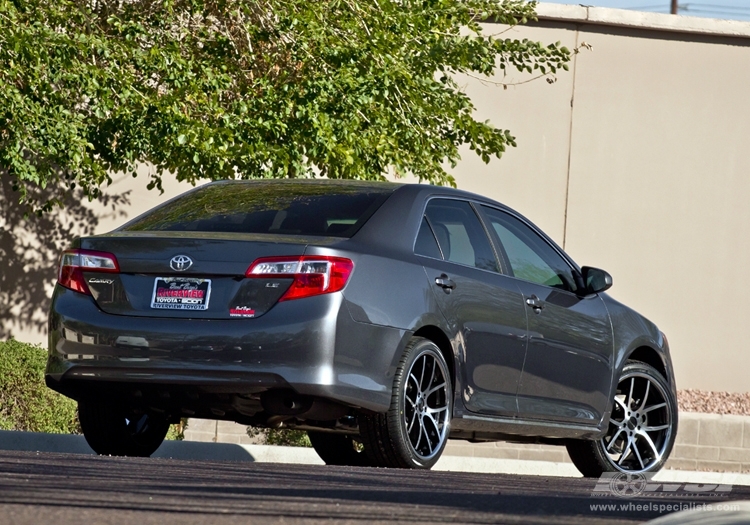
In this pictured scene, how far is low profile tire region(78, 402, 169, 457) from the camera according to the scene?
729cm

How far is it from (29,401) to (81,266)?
5093mm

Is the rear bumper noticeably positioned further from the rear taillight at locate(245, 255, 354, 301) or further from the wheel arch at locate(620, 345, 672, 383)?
the wheel arch at locate(620, 345, 672, 383)

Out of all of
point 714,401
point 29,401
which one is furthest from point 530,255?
point 714,401

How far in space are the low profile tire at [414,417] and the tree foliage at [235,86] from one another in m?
3.47

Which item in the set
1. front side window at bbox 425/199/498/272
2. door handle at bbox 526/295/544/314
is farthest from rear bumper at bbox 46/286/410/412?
door handle at bbox 526/295/544/314

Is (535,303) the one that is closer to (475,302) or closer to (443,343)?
(475,302)

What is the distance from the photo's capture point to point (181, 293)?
648cm

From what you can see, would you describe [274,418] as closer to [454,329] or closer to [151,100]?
[454,329]

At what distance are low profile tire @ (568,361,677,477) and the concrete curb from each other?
76.2 inches

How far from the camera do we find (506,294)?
7.52 meters

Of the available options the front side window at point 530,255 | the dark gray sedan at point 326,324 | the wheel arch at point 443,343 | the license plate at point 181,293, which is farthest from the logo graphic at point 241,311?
the front side window at point 530,255

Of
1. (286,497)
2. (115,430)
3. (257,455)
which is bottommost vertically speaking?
(257,455)

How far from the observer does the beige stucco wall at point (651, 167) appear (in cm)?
1623

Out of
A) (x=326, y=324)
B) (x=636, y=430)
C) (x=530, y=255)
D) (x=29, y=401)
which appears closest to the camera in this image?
(x=326, y=324)
